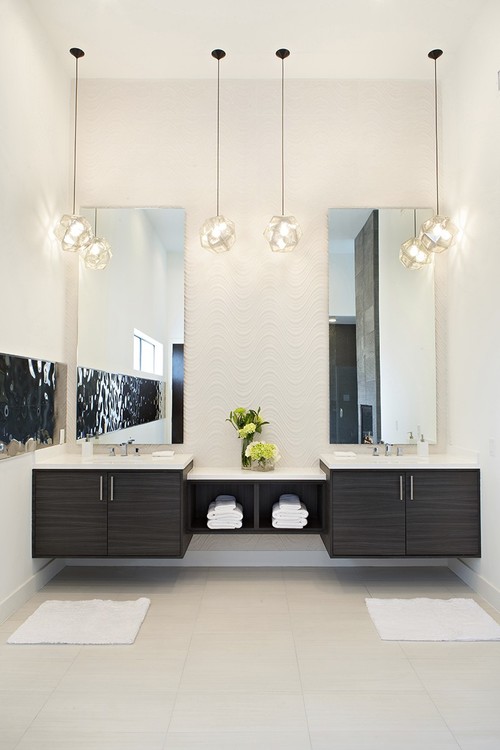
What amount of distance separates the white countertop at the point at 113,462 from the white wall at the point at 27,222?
0.54 ft

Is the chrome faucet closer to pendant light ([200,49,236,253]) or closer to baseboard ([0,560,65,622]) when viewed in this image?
baseboard ([0,560,65,622])

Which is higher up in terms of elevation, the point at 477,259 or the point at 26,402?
the point at 477,259

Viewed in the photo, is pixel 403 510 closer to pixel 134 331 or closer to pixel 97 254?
pixel 134 331

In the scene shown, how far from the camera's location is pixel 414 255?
13.1ft

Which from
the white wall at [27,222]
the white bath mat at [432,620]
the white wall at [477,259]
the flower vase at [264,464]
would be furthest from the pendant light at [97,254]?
the white bath mat at [432,620]

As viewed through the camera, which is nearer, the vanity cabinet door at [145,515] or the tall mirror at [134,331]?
the vanity cabinet door at [145,515]

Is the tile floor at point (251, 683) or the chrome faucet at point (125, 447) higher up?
the chrome faucet at point (125, 447)

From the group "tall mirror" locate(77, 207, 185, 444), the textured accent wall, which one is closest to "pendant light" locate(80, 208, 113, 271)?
"tall mirror" locate(77, 207, 185, 444)

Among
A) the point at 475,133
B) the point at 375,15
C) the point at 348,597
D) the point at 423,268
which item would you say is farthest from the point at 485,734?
the point at 375,15

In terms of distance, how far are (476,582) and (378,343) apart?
1.73 metres

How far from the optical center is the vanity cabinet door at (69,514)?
136 inches

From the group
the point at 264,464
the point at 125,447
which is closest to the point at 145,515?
the point at 125,447

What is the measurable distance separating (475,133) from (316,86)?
1.29 metres

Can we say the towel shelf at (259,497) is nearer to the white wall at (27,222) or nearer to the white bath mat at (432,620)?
the white bath mat at (432,620)
